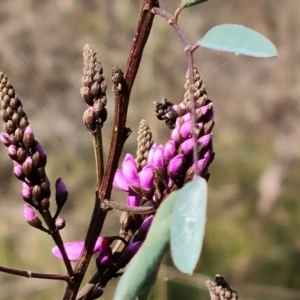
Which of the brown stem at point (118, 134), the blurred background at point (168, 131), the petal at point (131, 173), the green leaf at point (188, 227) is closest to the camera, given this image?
the green leaf at point (188, 227)

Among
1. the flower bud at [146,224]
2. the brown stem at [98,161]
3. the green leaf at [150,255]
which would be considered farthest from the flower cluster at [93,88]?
the green leaf at [150,255]

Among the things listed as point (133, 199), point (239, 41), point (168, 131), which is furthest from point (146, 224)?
point (168, 131)

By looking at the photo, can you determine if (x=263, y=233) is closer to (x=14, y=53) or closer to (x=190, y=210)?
(x=14, y=53)

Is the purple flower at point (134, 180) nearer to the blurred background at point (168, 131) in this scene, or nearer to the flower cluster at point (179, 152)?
the flower cluster at point (179, 152)

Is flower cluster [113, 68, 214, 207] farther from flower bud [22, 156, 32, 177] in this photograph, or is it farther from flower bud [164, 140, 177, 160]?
flower bud [22, 156, 32, 177]

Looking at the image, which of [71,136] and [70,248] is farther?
[71,136]

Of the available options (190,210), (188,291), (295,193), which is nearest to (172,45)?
(295,193)

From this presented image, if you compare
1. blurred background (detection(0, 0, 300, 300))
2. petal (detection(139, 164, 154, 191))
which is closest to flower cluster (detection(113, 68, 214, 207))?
petal (detection(139, 164, 154, 191))
